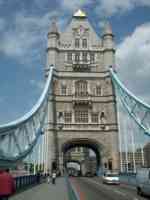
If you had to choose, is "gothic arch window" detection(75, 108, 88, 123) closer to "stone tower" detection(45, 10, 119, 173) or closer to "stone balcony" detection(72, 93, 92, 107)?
A: "stone tower" detection(45, 10, 119, 173)

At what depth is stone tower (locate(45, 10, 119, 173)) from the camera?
154ft

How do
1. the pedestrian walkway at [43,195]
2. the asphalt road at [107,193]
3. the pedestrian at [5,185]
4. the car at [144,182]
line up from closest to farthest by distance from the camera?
the pedestrian at [5,185] → the pedestrian walkway at [43,195] → the asphalt road at [107,193] → the car at [144,182]

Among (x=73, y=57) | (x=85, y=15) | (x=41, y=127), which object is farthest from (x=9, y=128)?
(x=85, y=15)

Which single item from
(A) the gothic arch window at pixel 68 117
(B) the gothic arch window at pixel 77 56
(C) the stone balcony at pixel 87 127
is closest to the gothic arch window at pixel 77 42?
(B) the gothic arch window at pixel 77 56

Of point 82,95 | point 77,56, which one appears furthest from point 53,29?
point 82,95

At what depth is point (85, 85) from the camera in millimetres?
50219

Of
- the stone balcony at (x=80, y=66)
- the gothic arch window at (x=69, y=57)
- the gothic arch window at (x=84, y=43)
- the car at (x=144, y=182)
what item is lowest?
the car at (x=144, y=182)

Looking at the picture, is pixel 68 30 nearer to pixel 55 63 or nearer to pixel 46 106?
pixel 55 63

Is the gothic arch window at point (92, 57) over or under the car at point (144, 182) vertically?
over

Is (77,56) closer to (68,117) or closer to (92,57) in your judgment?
(92,57)

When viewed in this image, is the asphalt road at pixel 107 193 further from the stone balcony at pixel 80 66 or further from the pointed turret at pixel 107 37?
the pointed turret at pixel 107 37

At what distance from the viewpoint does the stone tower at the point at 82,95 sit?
154ft

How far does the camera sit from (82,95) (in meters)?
49.2

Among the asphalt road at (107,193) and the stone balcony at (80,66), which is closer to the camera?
the asphalt road at (107,193)
